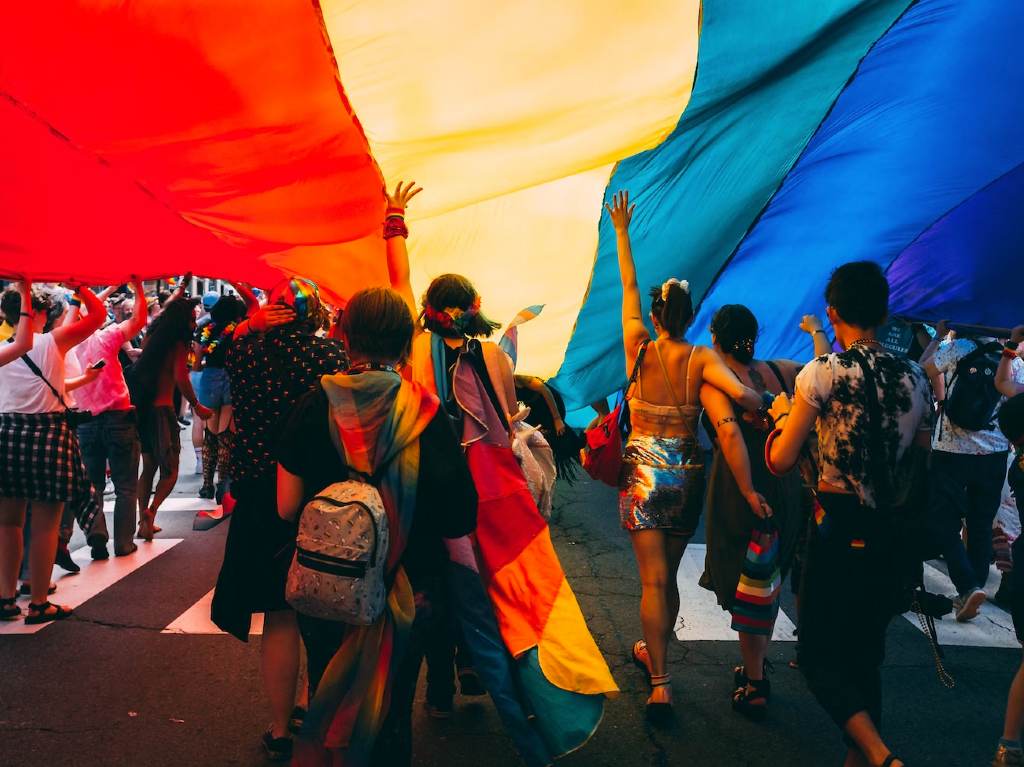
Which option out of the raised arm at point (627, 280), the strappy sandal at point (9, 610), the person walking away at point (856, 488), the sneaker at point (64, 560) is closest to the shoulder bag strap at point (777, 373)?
the raised arm at point (627, 280)

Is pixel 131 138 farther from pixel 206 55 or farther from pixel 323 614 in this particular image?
pixel 323 614

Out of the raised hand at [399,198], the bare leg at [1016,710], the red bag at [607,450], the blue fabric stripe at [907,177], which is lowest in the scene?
the bare leg at [1016,710]

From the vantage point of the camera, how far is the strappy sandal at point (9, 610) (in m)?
4.70

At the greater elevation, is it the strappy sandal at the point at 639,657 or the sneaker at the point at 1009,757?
the sneaker at the point at 1009,757

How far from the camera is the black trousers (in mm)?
2652

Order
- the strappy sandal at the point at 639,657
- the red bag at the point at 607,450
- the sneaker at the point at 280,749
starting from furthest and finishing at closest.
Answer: the strappy sandal at the point at 639,657 < the red bag at the point at 607,450 < the sneaker at the point at 280,749

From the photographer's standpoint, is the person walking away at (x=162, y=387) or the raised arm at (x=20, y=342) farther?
the person walking away at (x=162, y=387)

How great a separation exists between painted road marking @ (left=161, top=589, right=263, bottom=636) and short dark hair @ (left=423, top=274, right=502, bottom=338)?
238 centimetres

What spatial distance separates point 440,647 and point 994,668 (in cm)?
302

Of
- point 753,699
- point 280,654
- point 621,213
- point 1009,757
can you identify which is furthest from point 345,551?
point 1009,757

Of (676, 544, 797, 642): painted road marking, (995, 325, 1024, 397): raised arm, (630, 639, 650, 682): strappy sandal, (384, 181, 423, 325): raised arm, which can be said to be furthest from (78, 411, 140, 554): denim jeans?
(995, 325, 1024, 397): raised arm

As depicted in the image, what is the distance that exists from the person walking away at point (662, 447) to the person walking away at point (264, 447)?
1.41 metres

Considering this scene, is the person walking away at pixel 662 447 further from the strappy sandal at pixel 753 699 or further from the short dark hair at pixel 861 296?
the short dark hair at pixel 861 296

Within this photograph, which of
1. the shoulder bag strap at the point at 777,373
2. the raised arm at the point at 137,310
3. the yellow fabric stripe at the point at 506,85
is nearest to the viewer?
the yellow fabric stripe at the point at 506,85
